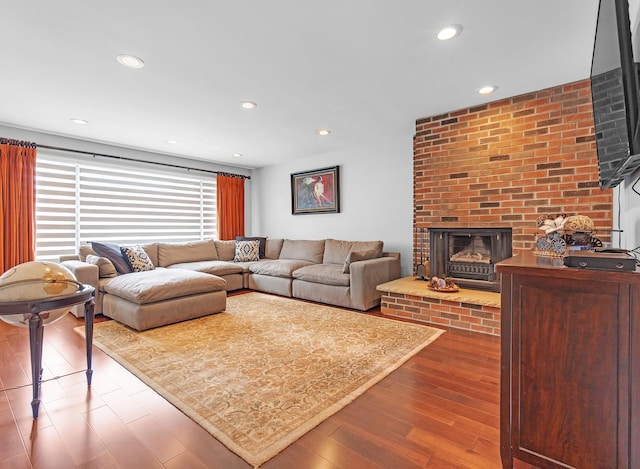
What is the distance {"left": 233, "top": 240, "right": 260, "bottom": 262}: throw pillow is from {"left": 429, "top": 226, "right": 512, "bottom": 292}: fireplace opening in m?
3.01

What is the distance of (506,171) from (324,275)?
231 cm

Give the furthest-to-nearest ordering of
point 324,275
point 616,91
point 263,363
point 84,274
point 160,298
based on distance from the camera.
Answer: point 324,275, point 84,274, point 160,298, point 263,363, point 616,91

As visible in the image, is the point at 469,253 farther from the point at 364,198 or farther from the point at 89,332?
the point at 89,332

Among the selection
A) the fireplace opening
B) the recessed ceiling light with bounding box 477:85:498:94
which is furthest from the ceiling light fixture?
the fireplace opening

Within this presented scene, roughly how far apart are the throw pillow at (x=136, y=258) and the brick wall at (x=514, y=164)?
3556mm

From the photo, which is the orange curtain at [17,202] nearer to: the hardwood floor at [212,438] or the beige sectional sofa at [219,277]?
the beige sectional sofa at [219,277]

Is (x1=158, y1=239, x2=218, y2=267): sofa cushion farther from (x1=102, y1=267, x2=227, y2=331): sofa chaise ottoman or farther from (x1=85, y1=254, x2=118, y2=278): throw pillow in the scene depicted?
(x1=102, y1=267, x2=227, y2=331): sofa chaise ottoman

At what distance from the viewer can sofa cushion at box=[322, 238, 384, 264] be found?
176 inches

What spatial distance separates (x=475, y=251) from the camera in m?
3.54

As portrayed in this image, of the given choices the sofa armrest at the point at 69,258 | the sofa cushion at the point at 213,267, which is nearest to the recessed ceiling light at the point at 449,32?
the sofa cushion at the point at 213,267

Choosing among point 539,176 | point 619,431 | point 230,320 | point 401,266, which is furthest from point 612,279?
point 401,266

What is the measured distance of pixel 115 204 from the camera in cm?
472

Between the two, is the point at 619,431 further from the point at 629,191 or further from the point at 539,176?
the point at 539,176

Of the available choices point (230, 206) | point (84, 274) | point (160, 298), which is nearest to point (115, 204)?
point (84, 274)
